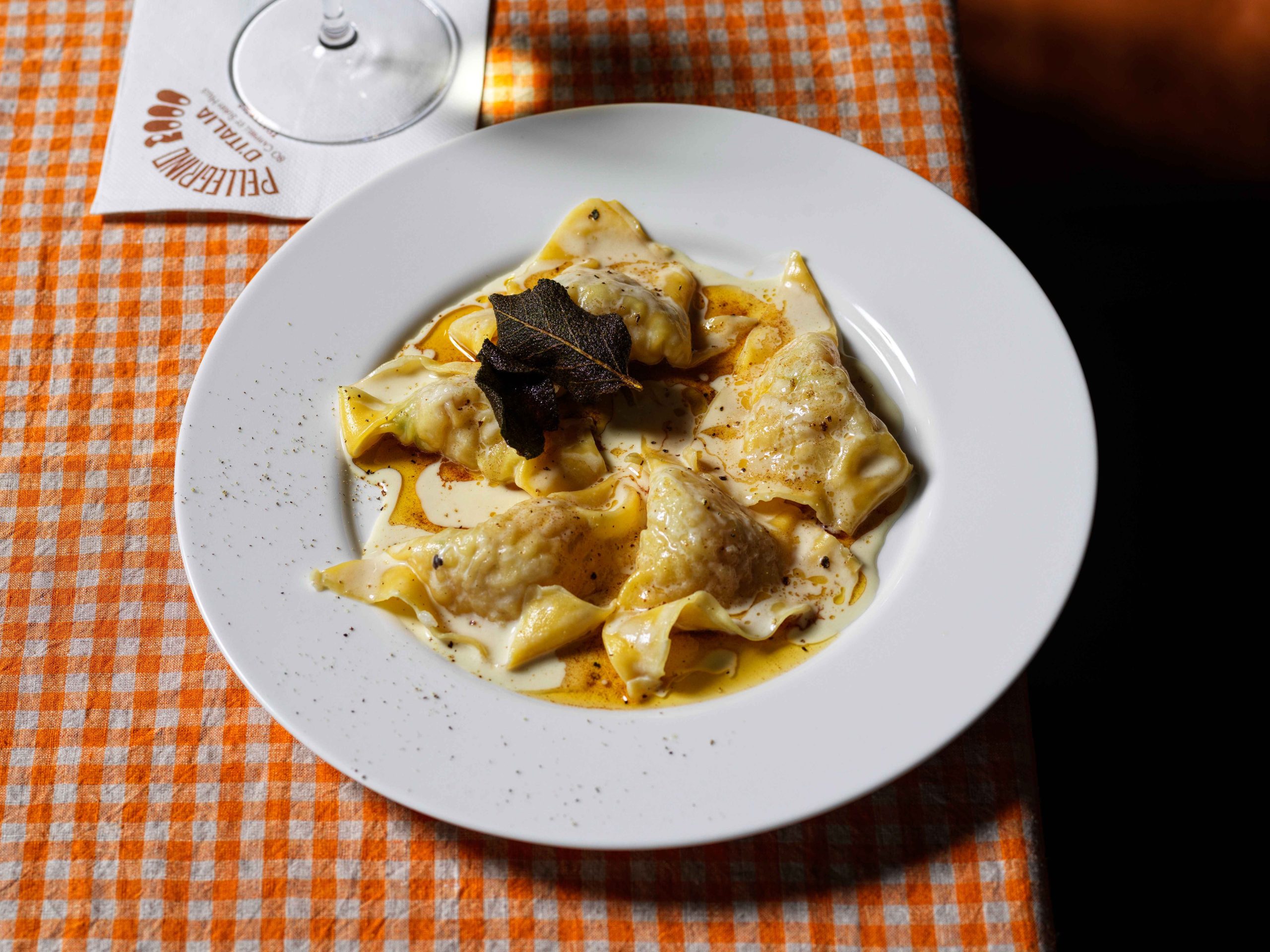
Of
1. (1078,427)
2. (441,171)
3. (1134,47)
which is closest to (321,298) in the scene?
(441,171)

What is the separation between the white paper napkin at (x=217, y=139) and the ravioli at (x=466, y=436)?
973 mm

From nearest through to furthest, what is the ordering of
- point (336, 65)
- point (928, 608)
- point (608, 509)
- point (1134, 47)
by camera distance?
1. point (928, 608)
2. point (608, 509)
3. point (336, 65)
4. point (1134, 47)

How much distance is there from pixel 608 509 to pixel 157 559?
1417mm

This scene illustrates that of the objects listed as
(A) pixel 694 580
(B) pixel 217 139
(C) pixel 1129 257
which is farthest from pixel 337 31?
(C) pixel 1129 257

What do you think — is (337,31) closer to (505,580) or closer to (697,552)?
(505,580)

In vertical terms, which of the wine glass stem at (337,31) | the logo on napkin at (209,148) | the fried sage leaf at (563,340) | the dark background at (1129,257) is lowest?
the dark background at (1129,257)

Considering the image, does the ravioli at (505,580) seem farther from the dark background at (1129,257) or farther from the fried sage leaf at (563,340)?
the dark background at (1129,257)

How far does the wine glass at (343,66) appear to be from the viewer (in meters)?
3.82

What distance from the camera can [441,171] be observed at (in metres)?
3.51

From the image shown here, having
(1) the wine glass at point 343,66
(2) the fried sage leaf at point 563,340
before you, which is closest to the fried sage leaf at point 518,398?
(2) the fried sage leaf at point 563,340

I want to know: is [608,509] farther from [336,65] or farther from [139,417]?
[336,65]

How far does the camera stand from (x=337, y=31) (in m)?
3.90

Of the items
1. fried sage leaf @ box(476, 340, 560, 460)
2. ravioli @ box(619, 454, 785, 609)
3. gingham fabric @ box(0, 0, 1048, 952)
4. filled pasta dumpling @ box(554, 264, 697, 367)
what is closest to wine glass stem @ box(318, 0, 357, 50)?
gingham fabric @ box(0, 0, 1048, 952)

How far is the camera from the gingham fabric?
259 centimetres
